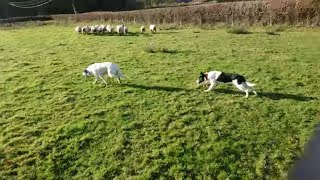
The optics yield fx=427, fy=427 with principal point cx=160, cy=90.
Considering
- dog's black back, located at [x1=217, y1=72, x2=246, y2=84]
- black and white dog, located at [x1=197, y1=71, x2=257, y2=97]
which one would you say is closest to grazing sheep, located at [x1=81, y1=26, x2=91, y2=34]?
black and white dog, located at [x1=197, y1=71, x2=257, y2=97]

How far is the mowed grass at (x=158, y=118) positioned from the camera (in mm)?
10613

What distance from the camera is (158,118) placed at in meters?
12.7

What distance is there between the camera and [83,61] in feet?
65.7

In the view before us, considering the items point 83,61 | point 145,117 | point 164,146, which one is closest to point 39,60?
point 83,61

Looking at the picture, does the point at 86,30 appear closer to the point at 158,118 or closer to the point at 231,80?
the point at 231,80

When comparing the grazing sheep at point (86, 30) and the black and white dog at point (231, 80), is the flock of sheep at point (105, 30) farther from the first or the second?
the black and white dog at point (231, 80)

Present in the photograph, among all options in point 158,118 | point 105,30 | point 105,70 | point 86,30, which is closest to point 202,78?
point 158,118

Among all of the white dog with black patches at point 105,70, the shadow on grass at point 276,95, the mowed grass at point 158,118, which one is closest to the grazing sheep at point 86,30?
the mowed grass at point 158,118

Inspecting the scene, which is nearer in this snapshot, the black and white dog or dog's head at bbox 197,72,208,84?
the black and white dog

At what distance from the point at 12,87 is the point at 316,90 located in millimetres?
11082

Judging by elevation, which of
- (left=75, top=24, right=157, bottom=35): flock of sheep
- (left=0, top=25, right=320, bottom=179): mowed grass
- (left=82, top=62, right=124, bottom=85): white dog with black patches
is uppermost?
(left=75, top=24, right=157, bottom=35): flock of sheep

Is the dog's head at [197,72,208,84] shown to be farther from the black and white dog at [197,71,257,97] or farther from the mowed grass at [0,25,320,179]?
the mowed grass at [0,25,320,179]

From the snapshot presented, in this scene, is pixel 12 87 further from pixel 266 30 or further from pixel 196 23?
pixel 196 23

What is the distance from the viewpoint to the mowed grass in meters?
10.6
